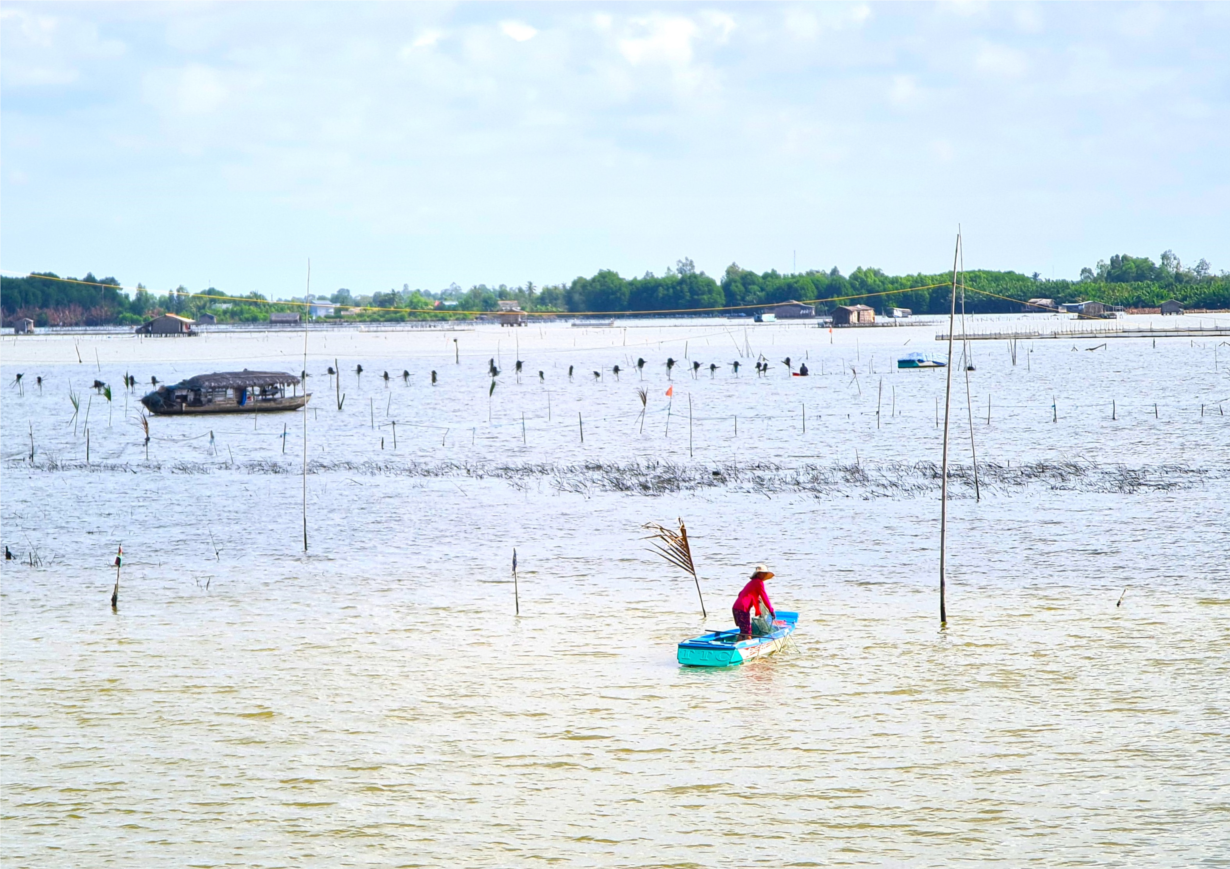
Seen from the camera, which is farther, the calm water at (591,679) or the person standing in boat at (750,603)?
the person standing in boat at (750,603)

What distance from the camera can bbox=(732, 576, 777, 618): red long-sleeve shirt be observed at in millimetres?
15750

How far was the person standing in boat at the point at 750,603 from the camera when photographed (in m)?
15.7

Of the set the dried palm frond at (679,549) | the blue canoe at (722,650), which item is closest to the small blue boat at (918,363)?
the dried palm frond at (679,549)

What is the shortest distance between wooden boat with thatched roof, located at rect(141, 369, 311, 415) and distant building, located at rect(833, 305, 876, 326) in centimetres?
12478

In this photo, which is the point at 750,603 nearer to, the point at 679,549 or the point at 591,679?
the point at 591,679

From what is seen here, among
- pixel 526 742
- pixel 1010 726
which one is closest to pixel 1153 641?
pixel 1010 726

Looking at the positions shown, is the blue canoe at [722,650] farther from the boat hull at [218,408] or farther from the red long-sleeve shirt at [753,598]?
the boat hull at [218,408]

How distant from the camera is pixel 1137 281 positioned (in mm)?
193625

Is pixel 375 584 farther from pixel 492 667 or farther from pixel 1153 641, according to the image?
pixel 1153 641

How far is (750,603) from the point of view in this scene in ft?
52.0

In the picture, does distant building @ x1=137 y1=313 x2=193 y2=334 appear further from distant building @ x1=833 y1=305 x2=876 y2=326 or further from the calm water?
the calm water

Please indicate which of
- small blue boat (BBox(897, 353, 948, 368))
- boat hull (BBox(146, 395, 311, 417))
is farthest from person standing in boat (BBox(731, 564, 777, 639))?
small blue boat (BBox(897, 353, 948, 368))

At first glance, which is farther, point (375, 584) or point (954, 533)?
point (954, 533)

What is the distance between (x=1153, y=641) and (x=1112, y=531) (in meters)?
7.92
